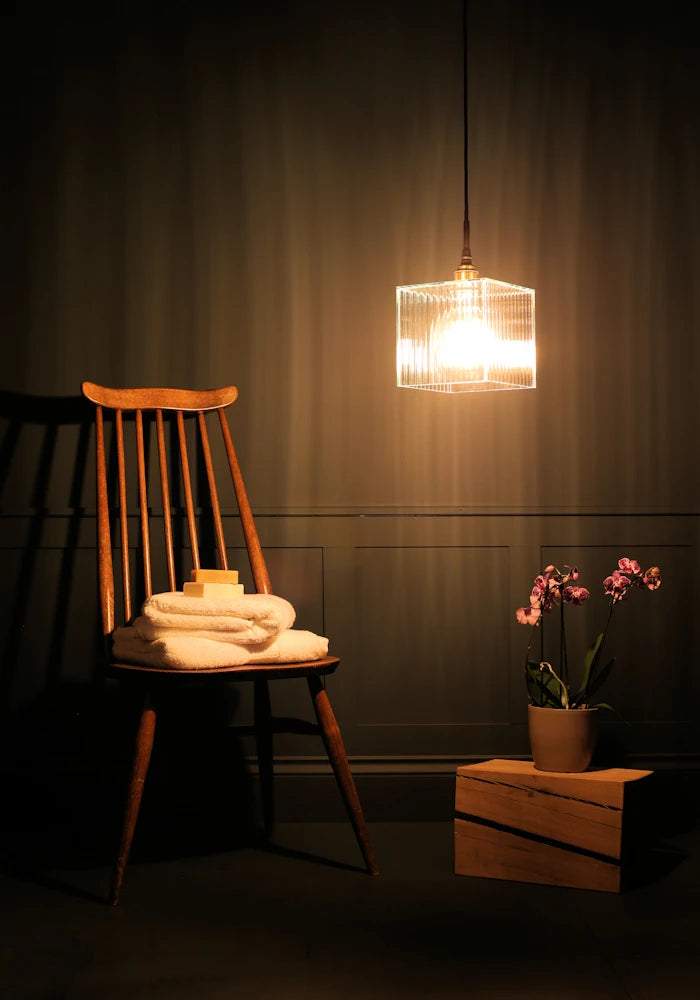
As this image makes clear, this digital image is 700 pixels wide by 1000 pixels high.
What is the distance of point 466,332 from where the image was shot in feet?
7.89

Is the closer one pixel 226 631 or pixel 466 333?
pixel 226 631

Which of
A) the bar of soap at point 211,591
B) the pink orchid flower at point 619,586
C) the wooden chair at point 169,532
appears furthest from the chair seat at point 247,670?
the pink orchid flower at point 619,586

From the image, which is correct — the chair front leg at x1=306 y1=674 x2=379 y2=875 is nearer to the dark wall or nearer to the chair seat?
the chair seat

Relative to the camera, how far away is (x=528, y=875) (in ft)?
7.41

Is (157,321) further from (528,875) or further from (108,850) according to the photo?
(528,875)

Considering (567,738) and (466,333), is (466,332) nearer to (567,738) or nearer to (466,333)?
(466,333)

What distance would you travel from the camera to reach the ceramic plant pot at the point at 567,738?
7.51 feet

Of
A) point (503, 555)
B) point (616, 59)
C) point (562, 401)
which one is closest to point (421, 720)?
point (503, 555)

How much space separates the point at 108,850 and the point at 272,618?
2.41ft

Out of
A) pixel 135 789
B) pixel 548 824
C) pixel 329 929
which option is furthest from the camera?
pixel 548 824

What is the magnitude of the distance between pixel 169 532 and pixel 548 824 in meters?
1.01

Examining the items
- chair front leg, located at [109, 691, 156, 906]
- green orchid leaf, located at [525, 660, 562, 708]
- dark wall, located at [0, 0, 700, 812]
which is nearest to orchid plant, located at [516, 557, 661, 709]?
green orchid leaf, located at [525, 660, 562, 708]

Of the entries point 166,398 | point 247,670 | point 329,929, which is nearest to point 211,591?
point 247,670

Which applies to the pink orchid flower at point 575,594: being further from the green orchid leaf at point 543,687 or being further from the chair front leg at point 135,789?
the chair front leg at point 135,789
